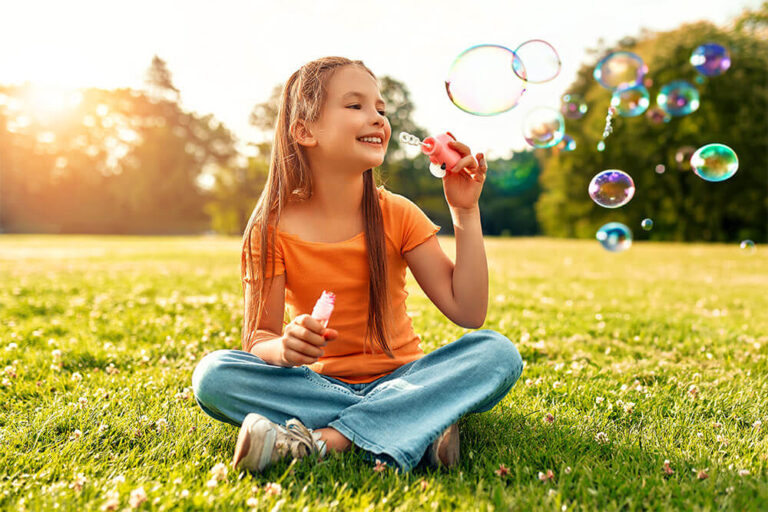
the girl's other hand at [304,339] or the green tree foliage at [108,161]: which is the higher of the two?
the green tree foliage at [108,161]

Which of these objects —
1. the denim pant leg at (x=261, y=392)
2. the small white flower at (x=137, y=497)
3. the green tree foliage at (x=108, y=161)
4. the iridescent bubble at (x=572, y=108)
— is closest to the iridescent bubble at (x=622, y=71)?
the iridescent bubble at (x=572, y=108)

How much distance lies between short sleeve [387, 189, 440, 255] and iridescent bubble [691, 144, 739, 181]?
7.92ft

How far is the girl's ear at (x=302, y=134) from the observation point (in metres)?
2.86

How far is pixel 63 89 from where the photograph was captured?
191 ft

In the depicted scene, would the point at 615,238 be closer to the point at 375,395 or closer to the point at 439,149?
the point at 439,149

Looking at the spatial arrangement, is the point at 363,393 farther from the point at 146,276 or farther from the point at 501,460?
the point at 146,276

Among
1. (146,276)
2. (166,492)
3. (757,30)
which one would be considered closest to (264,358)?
(166,492)

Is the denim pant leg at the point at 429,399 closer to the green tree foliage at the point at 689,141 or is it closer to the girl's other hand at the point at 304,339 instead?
the girl's other hand at the point at 304,339

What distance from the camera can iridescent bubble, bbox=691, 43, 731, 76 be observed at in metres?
5.46

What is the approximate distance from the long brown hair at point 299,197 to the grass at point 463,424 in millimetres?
620

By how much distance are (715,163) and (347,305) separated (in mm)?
3086

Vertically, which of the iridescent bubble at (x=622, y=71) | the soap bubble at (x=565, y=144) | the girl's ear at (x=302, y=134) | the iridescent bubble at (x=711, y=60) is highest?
the iridescent bubble at (x=711, y=60)

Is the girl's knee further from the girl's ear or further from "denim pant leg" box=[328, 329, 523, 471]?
the girl's ear

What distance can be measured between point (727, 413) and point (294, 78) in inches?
106
